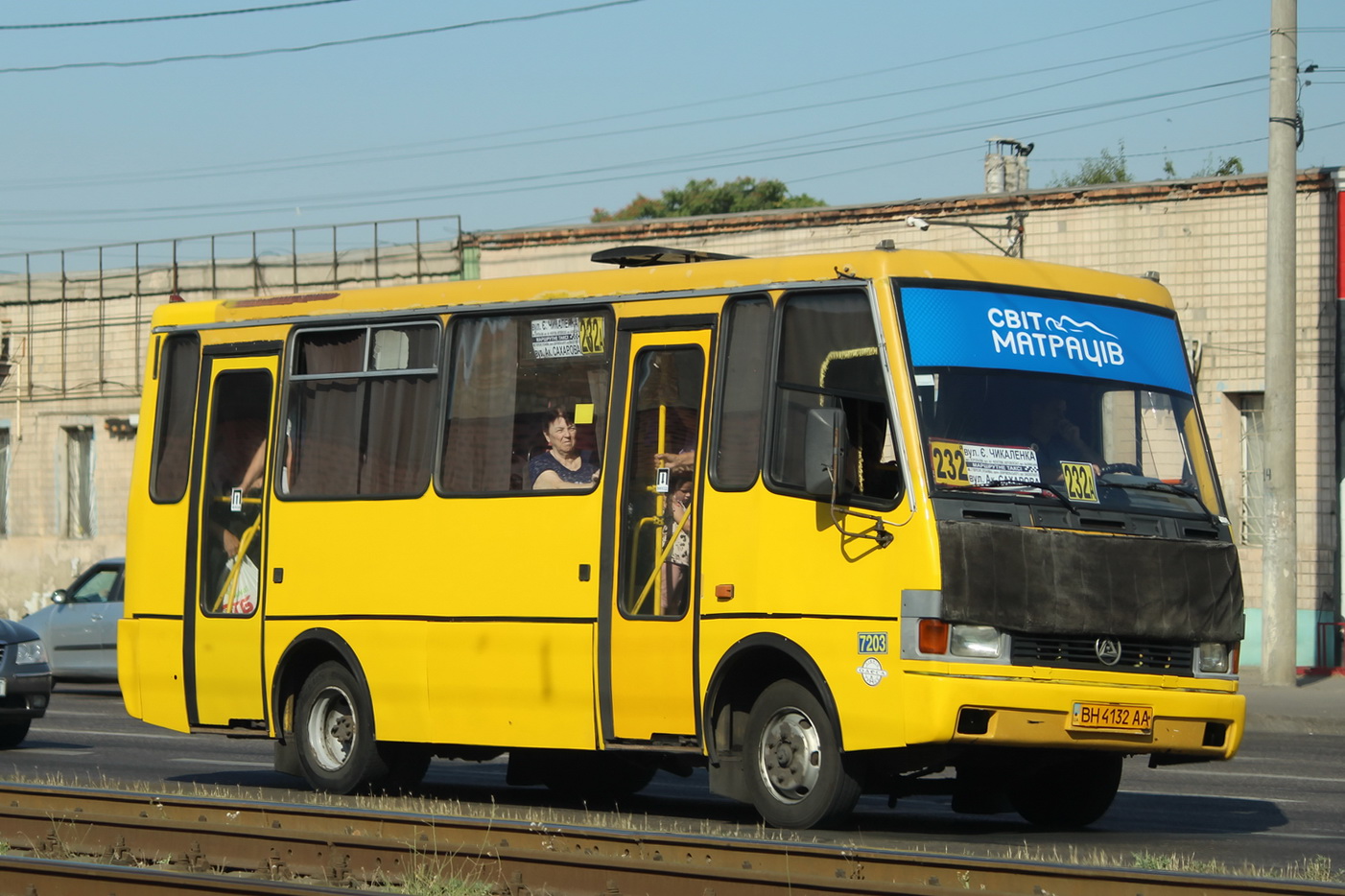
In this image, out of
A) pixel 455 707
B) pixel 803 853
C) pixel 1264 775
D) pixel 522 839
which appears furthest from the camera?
pixel 1264 775

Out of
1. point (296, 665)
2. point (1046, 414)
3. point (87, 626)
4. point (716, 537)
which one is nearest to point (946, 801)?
point (716, 537)

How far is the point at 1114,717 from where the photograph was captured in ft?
33.0

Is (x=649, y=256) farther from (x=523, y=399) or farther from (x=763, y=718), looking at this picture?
(x=763, y=718)

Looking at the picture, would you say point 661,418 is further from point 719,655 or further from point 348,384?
point 348,384

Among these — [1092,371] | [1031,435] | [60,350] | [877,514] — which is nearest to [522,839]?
[877,514]

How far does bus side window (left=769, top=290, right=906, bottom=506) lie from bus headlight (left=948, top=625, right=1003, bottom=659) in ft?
2.44

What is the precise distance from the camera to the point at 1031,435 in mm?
10250

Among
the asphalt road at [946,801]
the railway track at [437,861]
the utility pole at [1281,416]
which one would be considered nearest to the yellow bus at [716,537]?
the asphalt road at [946,801]

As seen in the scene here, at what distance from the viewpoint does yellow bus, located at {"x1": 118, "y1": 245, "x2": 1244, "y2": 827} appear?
10000 millimetres

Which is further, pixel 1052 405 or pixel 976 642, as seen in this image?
pixel 1052 405

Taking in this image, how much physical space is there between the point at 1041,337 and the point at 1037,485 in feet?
3.02

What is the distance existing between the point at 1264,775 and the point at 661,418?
6442 millimetres

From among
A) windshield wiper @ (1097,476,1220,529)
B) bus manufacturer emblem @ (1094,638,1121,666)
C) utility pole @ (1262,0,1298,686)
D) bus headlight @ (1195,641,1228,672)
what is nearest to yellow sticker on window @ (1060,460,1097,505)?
windshield wiper @ (1097,476,1220,529)

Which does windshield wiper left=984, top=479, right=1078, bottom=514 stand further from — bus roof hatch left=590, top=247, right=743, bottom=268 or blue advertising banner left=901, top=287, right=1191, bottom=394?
bus roof hatch left=590, top=247, right=743, bottom=268
